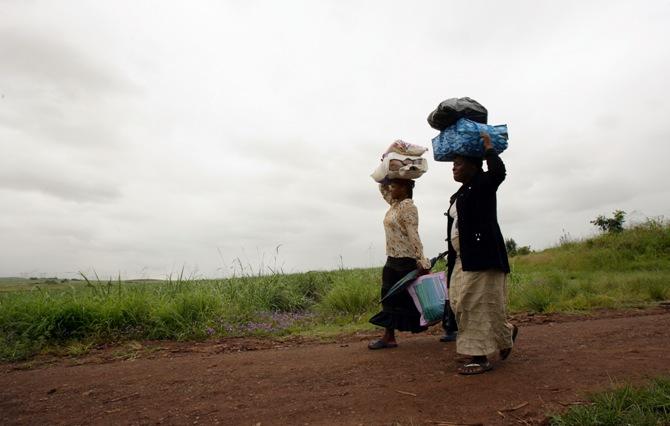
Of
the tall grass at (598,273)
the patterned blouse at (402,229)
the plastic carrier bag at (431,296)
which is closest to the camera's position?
the plastic carrier bag at (431,296)

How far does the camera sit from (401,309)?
4695 millimetres

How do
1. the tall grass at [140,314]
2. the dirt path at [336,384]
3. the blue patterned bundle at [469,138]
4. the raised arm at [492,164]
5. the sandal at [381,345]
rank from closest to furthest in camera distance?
the dirt path at [336,384]
the raised arm at [492,164]
the blue patterned bundle at [469,138]
the sandal at [381,345]
the tall grass at [140,314]

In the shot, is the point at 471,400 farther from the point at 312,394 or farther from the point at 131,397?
the point at 131,397

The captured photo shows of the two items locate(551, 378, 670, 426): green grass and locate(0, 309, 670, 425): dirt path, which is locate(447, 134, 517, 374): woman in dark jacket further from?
locate(551, 378, 670, 426): green grass

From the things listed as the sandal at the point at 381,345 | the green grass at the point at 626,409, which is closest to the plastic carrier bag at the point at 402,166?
the sandal at the point at 381,345

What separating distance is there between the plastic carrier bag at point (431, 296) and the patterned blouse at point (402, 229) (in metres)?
0.19

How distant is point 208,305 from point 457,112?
4419 millimetres

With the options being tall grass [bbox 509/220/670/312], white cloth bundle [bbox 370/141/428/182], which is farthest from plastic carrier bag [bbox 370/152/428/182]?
tall grass [bbox 509/220/670/312]

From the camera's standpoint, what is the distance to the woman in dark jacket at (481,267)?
12.2 ft

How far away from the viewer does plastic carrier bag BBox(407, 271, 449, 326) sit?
4461mm

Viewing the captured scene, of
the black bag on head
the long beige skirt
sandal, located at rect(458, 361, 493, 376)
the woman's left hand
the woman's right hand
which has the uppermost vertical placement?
the black bag on head

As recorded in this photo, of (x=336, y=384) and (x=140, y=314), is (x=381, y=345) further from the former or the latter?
(x=140, y=314)

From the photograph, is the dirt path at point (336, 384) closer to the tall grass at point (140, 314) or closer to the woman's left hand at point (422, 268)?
the woman's left hand at point (422, 268)

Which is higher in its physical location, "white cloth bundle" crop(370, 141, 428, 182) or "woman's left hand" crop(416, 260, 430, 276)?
"white cloth bundle" crop(370, 141, 428, 182)
